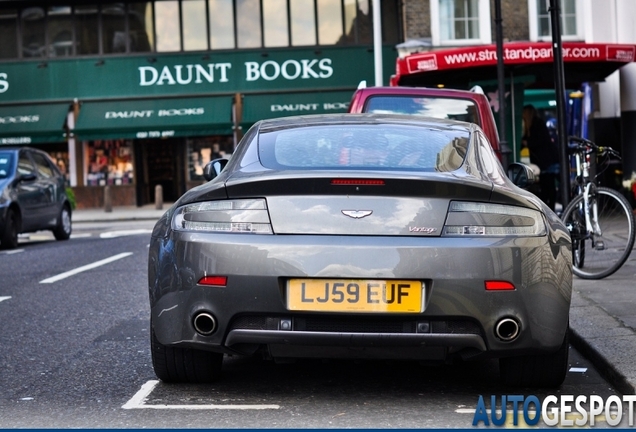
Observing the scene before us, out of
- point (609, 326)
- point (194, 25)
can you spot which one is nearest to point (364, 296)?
point (609, 326)

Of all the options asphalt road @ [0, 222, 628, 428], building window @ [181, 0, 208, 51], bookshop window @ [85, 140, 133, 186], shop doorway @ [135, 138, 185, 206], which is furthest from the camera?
shop doorway @ [135, 138, 185, 206]

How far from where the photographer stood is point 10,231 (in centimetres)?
1673

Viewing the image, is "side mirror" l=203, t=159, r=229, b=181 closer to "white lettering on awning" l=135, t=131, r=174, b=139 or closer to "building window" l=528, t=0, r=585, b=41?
"building window" l=528, t=0, r=585, b=41

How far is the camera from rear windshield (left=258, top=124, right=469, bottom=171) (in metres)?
5.44

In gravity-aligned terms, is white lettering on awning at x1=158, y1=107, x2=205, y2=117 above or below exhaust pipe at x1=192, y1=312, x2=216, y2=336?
above

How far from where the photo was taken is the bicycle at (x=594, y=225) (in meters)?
9.36

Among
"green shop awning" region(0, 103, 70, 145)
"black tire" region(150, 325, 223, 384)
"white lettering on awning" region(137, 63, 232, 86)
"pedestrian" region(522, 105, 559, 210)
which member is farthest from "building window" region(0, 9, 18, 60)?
"black tire" region(150, 325, 223, 384)

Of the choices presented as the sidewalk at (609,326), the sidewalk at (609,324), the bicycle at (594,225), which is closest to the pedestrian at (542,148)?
the sidewalk at (609,324)

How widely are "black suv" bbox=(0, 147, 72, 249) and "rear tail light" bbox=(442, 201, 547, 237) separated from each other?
40.9ft

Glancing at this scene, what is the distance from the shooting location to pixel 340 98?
3528 centimetres

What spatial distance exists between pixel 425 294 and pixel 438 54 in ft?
48.7

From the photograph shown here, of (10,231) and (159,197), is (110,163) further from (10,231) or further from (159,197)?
(10,231)

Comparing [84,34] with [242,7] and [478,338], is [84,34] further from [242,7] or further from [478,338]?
[478,338]

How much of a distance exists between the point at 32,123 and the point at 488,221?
32458 mm
